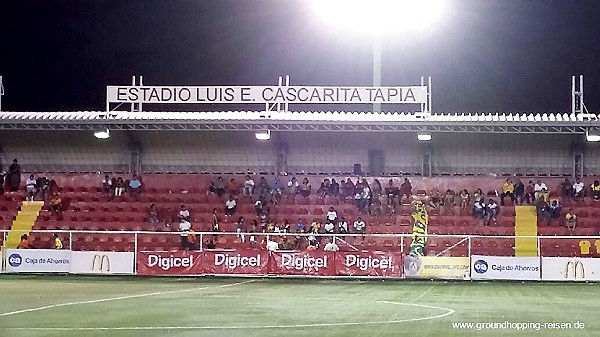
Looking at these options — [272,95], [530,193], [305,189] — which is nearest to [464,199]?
[530,193]

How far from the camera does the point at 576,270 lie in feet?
110

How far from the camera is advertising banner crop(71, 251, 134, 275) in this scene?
A: 1396 inches

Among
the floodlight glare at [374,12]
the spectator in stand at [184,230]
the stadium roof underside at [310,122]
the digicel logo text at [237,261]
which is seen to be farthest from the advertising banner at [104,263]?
the floodlight glare at [374,12]

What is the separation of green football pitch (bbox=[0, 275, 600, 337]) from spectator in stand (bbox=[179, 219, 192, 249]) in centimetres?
533

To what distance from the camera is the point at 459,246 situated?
3584 cm

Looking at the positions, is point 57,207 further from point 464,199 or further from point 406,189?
point 464,199

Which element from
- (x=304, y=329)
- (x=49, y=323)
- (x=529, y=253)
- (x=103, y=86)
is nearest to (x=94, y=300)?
(x=49, y=323)

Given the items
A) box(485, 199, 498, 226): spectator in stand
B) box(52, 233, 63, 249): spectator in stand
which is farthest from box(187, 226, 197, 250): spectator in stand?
box(485, 199, 498, 226): spectator in stand

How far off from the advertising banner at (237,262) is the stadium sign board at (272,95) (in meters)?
6.85

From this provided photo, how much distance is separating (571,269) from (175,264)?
14.9m

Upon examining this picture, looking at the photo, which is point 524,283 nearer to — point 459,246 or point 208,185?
point 459,246

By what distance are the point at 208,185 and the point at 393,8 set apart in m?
12.4

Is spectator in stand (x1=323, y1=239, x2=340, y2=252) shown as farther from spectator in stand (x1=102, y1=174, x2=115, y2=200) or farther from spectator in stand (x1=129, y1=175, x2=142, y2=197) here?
spectator in stand (x1=102, y1=174, x2=115, y2=200)

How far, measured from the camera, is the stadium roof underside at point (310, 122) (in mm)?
38156
